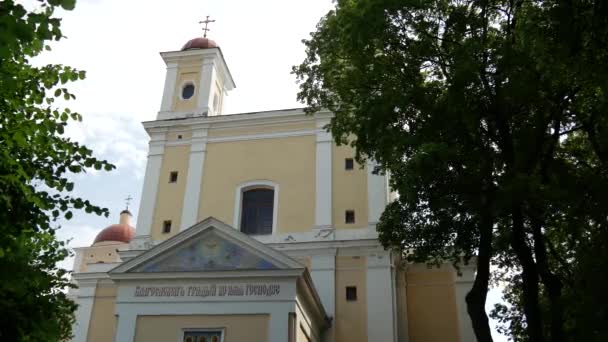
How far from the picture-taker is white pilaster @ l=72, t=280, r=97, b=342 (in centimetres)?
2066

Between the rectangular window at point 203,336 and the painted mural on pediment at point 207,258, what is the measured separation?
1420 mm

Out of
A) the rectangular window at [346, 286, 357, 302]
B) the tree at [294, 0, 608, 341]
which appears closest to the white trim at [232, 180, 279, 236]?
the rectangular window at [346, 286, 357, 302]

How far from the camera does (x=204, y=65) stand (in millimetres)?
25359

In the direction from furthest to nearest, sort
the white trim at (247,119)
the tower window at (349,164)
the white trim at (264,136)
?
the white trim at (247,119)
the white trim at (264,136)
the tower window at (349,164)

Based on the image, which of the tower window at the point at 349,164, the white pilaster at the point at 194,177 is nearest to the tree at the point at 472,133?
the tower window at the point at 349,164

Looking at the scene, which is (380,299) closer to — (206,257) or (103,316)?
(206,257)

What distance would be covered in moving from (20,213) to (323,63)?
7897mm

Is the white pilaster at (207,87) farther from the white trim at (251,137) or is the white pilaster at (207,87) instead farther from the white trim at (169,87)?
the white trim at (251,137)

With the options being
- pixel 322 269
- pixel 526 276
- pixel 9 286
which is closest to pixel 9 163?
pixel 9 286

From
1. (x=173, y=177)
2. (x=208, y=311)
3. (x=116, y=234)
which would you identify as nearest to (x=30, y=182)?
(x=208, y=311)

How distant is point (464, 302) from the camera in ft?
63.2

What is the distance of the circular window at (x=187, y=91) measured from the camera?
25078 millimetres

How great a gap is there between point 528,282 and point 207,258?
24.0 ft

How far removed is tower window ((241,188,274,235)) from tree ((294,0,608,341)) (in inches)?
339
